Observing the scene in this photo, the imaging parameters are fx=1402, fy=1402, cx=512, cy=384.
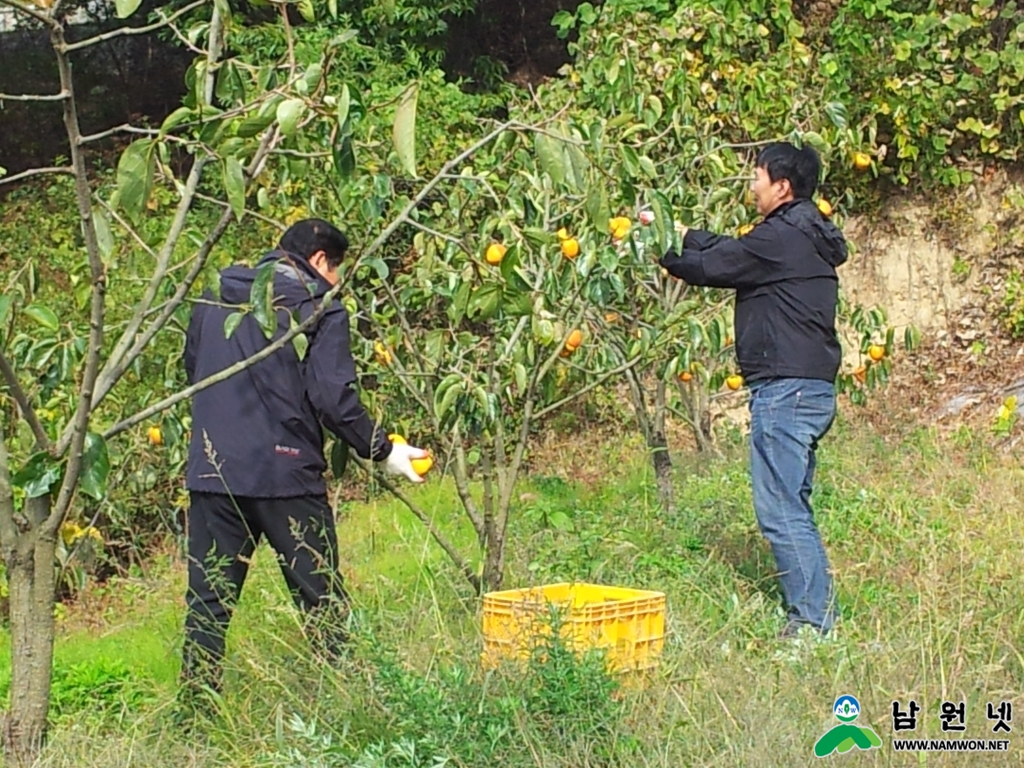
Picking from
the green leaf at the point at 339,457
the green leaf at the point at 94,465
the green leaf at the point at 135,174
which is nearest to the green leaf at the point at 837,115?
the green leaf at the point at 339,457

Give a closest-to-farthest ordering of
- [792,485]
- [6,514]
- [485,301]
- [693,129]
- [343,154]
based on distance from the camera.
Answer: [343,154] < [6,514] < [485,301] < [792,485] < [693,129]

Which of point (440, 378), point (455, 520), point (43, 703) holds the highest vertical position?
point (440, 378)

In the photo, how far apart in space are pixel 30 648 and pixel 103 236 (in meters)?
1.00

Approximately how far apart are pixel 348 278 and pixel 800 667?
166 cm

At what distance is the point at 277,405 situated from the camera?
4.28m

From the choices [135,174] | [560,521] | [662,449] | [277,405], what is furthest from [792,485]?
[135,174]

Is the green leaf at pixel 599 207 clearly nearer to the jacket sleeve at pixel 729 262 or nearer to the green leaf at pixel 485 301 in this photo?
the green leaf at pixel 485 301

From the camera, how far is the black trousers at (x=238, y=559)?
4168 millimetres

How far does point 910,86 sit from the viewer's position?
9.53 m

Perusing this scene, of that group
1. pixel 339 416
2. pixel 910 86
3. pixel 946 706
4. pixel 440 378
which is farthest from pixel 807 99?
pixel 946 706

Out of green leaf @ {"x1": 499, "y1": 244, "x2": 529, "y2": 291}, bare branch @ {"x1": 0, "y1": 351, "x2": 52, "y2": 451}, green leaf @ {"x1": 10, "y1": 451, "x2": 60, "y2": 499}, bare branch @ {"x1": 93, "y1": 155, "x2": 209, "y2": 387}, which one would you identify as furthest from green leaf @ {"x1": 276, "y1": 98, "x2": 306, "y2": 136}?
green leaf @ {"x1": 10, "y1": 451, "x2": 60, "y2": 499}

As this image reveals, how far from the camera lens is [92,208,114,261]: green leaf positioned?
118 inches

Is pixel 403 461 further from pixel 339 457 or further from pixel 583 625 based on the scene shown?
pixel 583 625

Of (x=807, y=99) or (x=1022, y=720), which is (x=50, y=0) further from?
(x=807, y=99)
